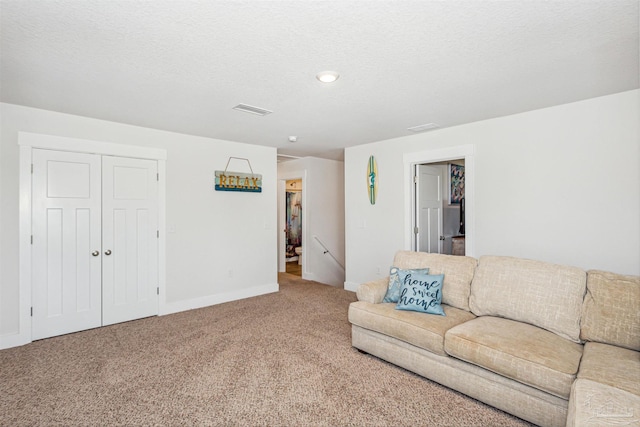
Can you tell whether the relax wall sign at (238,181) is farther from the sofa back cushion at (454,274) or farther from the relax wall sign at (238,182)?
the sofa back cushion at (454,274)

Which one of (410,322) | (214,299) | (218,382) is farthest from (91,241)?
(410,322)

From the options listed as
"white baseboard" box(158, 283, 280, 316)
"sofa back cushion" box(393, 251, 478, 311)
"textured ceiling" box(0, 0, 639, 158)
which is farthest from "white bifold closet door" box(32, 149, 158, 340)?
"sofa back cushion" box(393, 251, 478, 311)

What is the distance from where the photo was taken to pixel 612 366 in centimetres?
185

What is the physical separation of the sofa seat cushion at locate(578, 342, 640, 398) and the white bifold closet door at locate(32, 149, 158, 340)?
433cm

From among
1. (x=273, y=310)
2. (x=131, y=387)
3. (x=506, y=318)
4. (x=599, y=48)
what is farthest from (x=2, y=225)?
(x=599, y=48)

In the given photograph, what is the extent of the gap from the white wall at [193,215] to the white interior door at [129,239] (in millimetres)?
200

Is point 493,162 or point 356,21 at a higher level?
point 356,21

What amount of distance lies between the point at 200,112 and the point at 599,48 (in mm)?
3330

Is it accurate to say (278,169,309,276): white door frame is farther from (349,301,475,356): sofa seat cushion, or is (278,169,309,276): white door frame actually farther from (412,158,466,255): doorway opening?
(349,301,475,356): sofa seat cushion

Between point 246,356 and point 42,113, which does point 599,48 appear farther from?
point 42,113

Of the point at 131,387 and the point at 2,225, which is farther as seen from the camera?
the point at 2,225

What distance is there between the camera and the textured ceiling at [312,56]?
171 cm

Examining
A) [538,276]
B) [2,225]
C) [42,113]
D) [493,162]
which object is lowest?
[538,276]

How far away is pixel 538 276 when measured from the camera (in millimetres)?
2527
